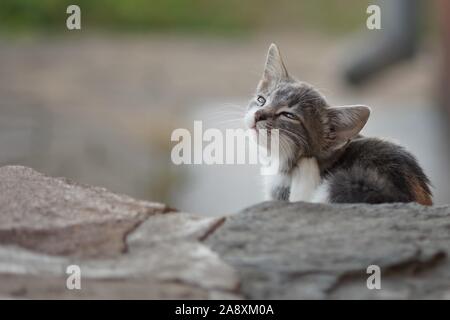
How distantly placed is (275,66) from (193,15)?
35.6 feet

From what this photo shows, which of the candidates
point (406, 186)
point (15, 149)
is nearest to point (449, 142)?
point (15, 149)

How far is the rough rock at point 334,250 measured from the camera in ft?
9.12

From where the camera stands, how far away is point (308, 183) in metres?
3.65

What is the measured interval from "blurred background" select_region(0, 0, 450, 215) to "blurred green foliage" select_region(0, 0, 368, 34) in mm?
19

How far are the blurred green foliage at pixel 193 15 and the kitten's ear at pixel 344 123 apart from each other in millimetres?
10500

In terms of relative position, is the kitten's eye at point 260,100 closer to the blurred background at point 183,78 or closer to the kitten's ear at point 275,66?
the kitten's ear at point 275,66

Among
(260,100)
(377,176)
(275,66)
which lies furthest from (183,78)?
(377,176)

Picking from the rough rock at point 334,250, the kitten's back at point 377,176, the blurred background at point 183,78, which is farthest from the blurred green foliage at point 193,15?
the rough rock at point 334,250

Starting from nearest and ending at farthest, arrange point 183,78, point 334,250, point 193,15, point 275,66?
1. point 334,250
2. point 275,66
3. point 183,78
4. point 193,15

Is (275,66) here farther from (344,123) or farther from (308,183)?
(308,183)

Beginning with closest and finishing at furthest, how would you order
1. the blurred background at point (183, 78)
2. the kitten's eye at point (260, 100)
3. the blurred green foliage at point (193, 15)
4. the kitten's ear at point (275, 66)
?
the kitten's eye at point (260, 100) < the kitten's ear at point (275, 66) < the blurred background at point (183, 78) < the blurred green foliage at point (193, 15)

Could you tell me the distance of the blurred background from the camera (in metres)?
9.18

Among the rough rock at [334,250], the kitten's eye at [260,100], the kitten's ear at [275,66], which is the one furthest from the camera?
the kitten's ear at [275,66]
